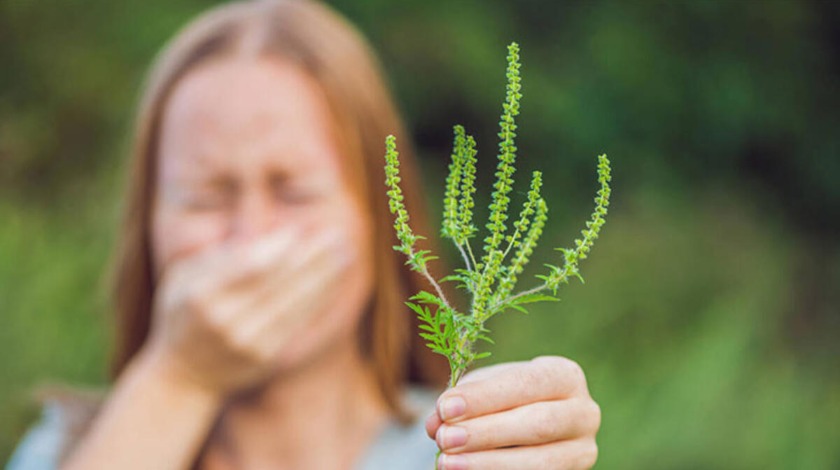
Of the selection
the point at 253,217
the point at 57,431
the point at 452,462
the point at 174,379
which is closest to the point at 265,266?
the point at 253,217

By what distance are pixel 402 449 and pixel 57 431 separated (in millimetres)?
696

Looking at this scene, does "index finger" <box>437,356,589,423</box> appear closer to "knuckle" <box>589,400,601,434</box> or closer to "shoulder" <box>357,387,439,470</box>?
"knuckle" <box>589,400,601,434</box>

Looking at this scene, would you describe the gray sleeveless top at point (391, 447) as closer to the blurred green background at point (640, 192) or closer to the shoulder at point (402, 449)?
the shoulder at point (402, 449)

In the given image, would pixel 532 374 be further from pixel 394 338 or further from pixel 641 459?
pixel 641 459

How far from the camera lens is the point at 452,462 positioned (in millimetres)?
653

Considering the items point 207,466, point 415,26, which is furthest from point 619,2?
point 207,466

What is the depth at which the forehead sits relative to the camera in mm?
1457

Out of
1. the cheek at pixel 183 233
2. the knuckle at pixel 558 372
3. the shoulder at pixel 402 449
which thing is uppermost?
the knuckle at pixel 558 372

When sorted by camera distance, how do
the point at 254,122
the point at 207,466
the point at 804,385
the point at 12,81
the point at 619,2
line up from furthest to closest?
1. the point at 12,81
2. the point at 619,2
3. the point at 804,385
4. the point at 207,466
5. the point at 254,122

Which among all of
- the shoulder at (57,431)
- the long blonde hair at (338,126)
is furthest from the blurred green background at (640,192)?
the long blonde hair at (338,126)

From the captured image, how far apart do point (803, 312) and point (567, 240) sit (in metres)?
0.74

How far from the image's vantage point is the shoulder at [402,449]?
5.30 feet

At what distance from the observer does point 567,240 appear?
288 cm

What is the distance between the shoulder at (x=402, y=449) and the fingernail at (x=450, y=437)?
37.5 inches
